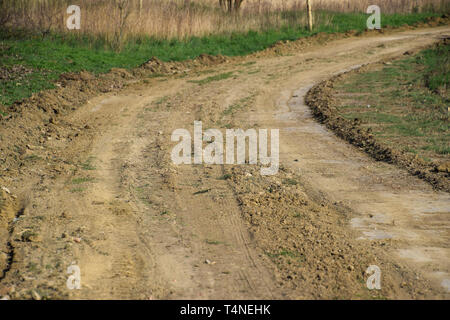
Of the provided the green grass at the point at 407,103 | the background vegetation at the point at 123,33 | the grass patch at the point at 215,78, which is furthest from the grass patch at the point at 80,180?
the grass patch at the point at 215,78

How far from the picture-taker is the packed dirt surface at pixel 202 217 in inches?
221

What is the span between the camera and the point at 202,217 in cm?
732

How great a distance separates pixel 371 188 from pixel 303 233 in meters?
2.11

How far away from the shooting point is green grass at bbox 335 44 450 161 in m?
10.7

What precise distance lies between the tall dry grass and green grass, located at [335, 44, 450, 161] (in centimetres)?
718

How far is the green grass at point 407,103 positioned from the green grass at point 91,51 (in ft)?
15.5

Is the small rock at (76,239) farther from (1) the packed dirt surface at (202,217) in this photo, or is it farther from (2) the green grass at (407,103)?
(2) the green grass at (407,103)

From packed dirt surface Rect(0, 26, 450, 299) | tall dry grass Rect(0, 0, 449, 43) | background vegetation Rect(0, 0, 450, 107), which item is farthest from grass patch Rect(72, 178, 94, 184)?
tall dry grass Rect(0, 0, 449, 43)

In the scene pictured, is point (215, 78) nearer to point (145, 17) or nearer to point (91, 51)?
point (91, 51)

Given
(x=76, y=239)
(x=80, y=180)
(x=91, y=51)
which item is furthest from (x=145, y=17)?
(x=76, y=239)

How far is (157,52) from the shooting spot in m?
19.7

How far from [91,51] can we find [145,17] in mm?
3022

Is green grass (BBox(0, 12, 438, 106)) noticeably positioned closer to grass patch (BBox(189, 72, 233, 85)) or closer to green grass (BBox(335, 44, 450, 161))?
grass patch (BBox(189, 72, 233, 85))

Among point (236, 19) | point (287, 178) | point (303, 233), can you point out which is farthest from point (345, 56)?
point (303, 233)
